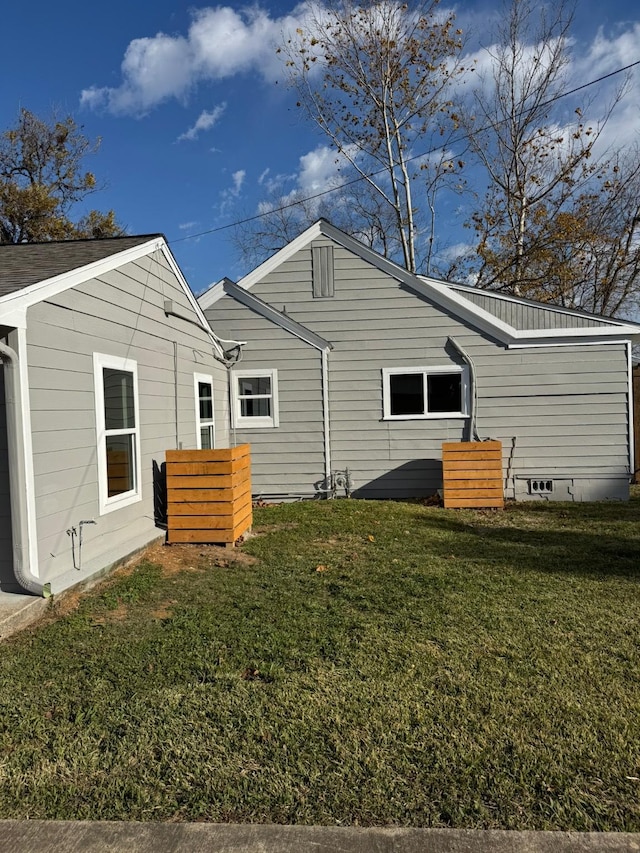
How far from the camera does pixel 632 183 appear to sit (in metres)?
18.7

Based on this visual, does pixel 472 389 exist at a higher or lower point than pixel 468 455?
higher

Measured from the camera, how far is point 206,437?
27.9ft

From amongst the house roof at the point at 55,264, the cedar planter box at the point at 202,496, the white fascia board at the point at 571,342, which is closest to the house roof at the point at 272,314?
the house roof at the point at 55,264

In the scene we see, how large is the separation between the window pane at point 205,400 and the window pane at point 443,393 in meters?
3.84

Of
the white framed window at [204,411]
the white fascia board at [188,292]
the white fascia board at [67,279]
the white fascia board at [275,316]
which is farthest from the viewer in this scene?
the white fascia board at [275,316]

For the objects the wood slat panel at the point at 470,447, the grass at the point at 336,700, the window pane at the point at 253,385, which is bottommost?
the grass at the point at 336,700

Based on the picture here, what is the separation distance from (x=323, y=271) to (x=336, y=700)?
812 cm

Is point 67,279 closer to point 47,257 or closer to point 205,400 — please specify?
point 47,257

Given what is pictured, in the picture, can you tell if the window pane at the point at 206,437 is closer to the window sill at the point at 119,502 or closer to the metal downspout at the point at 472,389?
the window sill at the point at 119,502

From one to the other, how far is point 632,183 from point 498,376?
46.7ft

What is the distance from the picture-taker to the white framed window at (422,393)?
31.4 ft

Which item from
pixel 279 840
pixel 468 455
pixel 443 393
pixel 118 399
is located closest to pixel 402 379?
pixel 443 393

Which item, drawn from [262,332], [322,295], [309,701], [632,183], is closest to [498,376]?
[322,295]

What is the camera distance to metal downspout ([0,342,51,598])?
155 inches
